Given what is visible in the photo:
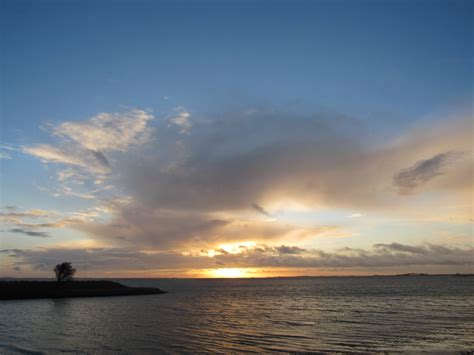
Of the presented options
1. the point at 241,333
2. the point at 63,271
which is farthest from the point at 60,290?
the point at 241,333

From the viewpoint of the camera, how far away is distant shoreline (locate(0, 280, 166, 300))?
99.8 m

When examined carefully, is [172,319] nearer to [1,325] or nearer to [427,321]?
[1,325]

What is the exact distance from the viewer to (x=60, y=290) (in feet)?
363

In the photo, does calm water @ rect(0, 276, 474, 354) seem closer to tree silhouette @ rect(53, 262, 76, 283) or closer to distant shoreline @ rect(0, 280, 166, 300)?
distant shoreline @ rect(0, 280, 166, 300)

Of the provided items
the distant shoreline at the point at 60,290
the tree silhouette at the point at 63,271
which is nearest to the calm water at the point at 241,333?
the distant shoreline at the point at 60,290

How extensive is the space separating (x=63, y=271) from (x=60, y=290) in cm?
1964

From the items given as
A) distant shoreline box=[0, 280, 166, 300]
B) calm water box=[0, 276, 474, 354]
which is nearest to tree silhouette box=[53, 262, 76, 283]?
distant shoreline box=[0, 280, 166, 300]

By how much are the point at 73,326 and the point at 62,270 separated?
299ft

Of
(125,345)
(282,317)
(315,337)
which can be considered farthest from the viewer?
(282,317)

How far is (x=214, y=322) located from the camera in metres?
52.1

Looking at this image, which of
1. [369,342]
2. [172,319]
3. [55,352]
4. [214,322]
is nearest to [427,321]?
[369,342]

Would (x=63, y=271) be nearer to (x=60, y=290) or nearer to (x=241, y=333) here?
(x=60, y=290)

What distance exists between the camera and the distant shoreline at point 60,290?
327ft

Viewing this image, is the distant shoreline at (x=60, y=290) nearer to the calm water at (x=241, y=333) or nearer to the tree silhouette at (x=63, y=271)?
the tree silhouette at (x=63, y=271)
